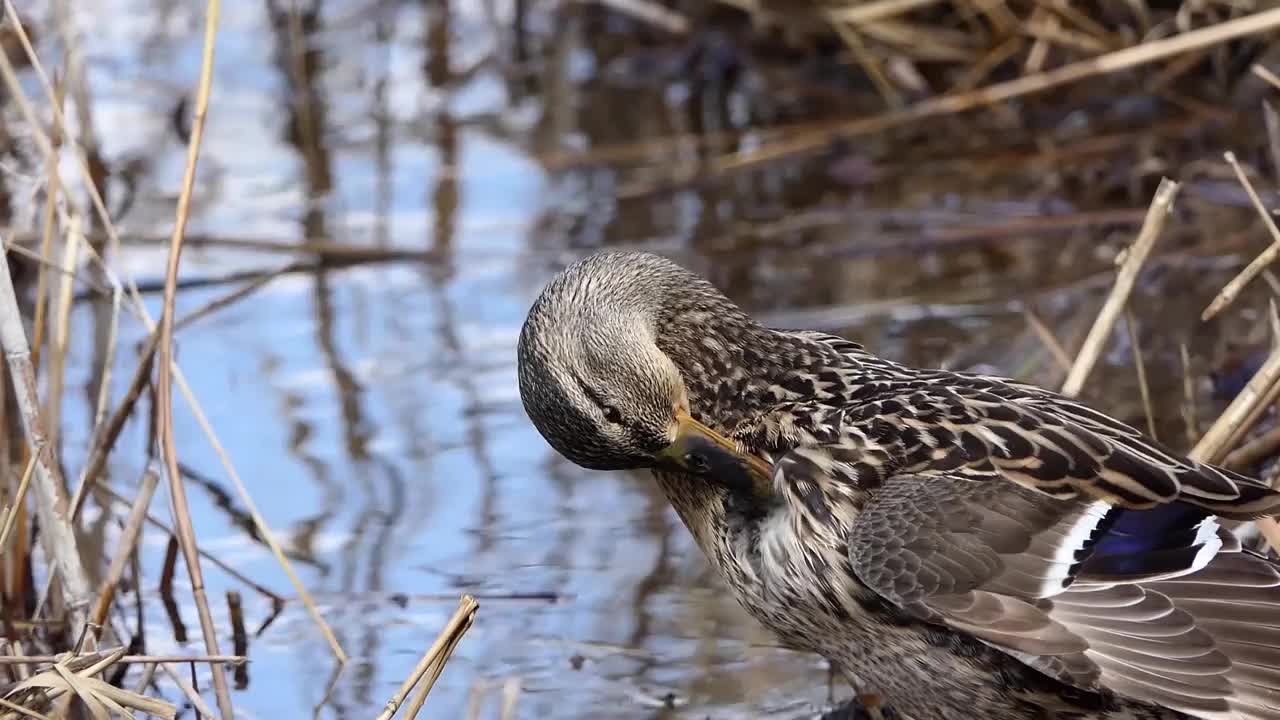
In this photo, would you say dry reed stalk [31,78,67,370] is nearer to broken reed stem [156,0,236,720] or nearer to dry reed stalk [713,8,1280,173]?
broken reed stem [156,0,236,720]

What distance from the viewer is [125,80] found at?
950 centimetres

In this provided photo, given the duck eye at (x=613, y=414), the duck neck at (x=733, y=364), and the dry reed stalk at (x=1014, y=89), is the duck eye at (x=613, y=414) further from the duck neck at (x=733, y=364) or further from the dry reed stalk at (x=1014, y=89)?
the dry reed stalk at (x=1014, y=89)

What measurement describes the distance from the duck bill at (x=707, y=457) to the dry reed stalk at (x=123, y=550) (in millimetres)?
1217

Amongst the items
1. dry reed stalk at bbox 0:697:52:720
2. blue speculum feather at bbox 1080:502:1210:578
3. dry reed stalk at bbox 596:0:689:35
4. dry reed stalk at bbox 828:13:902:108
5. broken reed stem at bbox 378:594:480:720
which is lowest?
dry reed stalk at bbox 0:697:52:720

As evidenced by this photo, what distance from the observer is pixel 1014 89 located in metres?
7.11

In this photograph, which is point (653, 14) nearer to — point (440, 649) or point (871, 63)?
point (871, 63)

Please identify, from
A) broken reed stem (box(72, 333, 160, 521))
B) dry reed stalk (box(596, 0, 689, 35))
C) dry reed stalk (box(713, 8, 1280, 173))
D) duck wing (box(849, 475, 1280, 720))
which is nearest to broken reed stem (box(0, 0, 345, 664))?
broken reed stem (box(72, 333, 160, 521))

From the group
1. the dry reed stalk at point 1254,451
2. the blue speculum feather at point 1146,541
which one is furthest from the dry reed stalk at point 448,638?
the dry reed stalk at point 1254,451

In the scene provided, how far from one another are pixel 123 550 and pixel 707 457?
4.47 ft

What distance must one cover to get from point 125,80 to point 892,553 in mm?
6570

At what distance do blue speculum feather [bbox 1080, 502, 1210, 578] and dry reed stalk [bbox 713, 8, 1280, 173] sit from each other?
239 cm

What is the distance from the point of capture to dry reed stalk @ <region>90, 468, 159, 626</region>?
14.5 ft

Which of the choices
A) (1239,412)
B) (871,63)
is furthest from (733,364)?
(871,63)

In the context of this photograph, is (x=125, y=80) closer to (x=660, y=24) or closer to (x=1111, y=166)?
(x=660, y=24)
